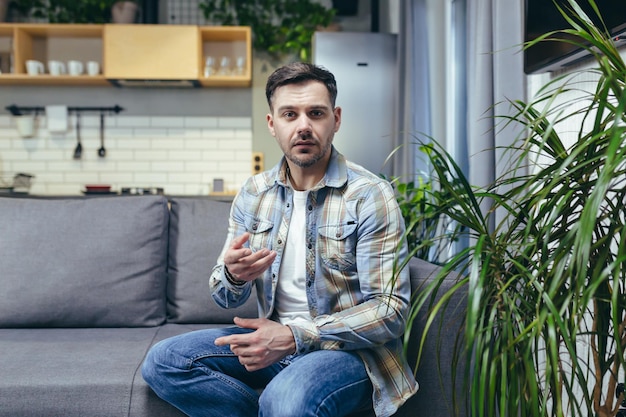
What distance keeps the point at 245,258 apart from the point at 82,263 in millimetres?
978

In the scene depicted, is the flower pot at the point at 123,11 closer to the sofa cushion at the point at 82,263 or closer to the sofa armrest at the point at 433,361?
the sofa cushion at the point at 82,263

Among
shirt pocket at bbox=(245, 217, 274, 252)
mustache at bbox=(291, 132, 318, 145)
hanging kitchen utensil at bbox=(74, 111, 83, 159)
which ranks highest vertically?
hanging kitchen utensil at bbox=(74, 111, 83, 159)

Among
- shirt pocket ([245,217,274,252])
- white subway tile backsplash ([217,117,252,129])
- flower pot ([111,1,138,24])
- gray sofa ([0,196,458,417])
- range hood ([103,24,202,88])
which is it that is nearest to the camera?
shirt pocket ([245,217,274,252])

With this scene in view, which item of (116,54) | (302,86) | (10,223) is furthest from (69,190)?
(302,86)

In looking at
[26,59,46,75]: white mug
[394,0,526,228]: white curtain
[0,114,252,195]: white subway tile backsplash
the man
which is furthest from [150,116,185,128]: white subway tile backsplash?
the man

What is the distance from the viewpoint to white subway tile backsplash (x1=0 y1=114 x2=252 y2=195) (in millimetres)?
5566

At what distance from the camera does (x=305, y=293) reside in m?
1.91

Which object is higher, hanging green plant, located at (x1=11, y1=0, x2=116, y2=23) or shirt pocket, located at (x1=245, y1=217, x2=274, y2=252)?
hanging green plant, located at (x1=11, y1=0, x2=116, y2=23)

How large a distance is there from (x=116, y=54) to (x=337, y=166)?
12.0ft

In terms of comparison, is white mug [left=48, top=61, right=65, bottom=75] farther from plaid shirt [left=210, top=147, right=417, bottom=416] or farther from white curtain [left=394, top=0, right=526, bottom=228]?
plaid shirt [left=210, top=147, right=417, bottom=416]

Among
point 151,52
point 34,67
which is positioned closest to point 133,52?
point 151,52

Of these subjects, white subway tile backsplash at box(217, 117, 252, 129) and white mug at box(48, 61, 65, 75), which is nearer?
white mug at box(48, 61, 65, 75)

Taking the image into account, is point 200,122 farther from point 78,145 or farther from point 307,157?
point 307,157

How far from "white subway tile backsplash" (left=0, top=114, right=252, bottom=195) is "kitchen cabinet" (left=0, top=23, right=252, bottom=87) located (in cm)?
37
